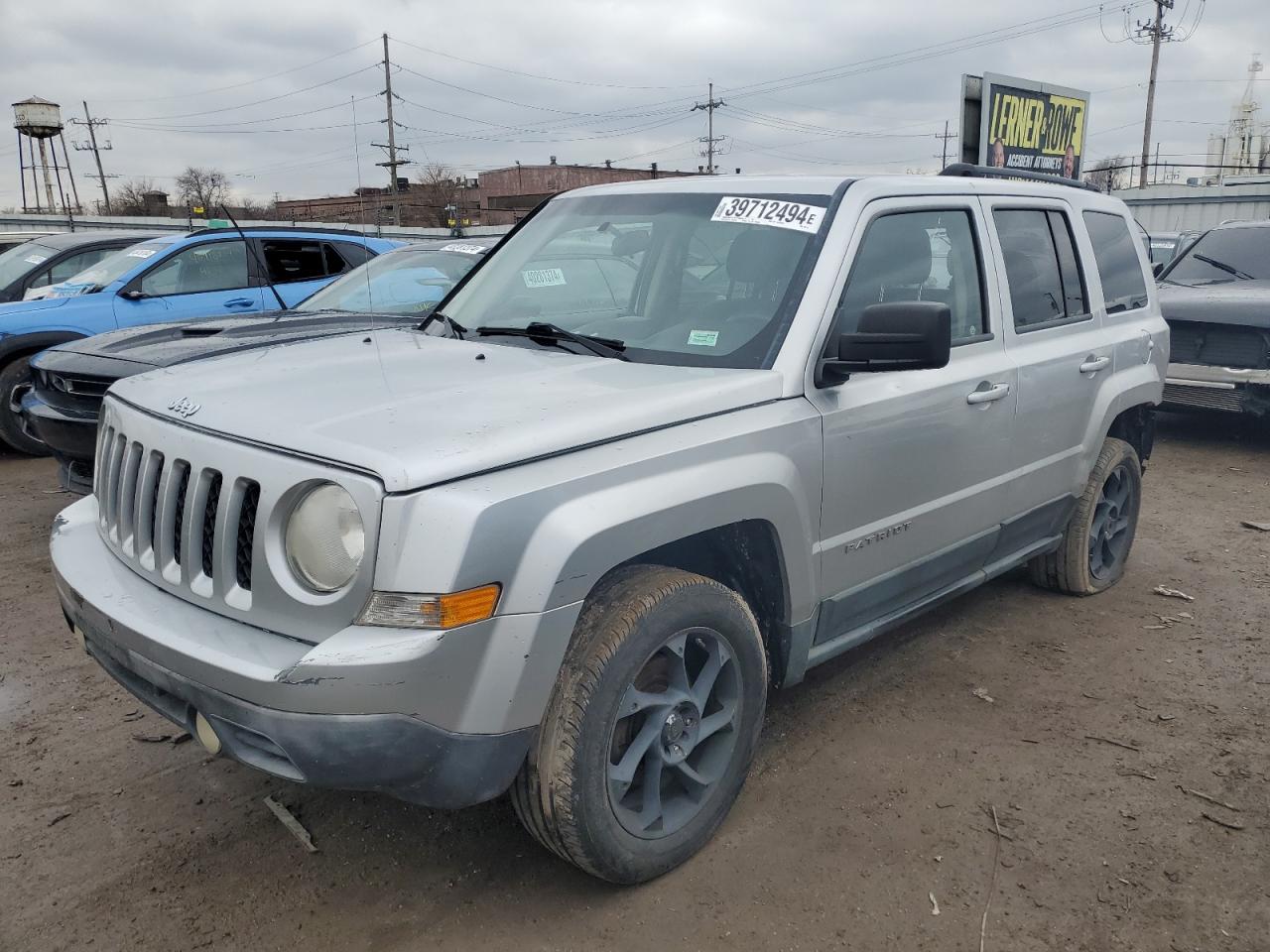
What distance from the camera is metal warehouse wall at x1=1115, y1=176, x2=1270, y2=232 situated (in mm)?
26891

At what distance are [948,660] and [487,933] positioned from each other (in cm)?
239

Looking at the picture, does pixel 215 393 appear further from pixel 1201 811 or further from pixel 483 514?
pixel 1201 811

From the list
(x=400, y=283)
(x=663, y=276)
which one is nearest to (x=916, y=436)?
(x=663, y=276)

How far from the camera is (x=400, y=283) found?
667 centimetres

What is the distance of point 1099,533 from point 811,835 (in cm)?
275

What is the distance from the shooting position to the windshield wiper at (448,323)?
351 cm

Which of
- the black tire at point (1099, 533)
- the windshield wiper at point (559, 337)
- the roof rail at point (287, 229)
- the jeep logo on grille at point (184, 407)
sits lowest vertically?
the black tire at point (1099, 533)

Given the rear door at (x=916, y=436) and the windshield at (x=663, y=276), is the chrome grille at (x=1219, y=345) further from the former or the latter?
the windshield at (x=663, y=276)

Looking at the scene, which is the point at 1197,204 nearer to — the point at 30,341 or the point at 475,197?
the point at 30,341

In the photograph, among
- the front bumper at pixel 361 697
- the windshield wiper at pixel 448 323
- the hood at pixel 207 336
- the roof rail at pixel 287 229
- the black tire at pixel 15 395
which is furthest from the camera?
the roof rail at pixel 287 229

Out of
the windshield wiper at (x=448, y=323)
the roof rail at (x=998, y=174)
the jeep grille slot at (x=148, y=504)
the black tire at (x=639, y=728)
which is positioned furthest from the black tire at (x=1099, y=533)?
the jeep grille slot at (x=148, y=504)

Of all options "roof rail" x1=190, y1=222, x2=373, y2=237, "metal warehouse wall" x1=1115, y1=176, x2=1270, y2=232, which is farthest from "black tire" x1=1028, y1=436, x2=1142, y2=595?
"metal warehouse wall" x1=1115, y1=176, x2=1270, y2=232

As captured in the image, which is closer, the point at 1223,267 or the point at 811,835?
the point at 811,835

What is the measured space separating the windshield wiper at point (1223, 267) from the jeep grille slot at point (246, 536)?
877 cm
